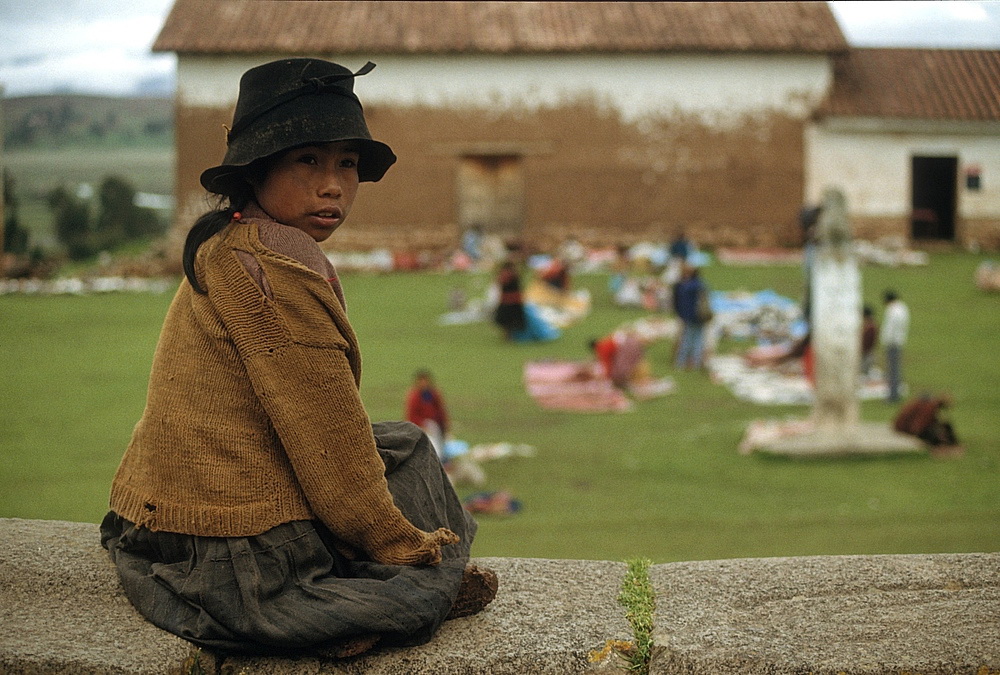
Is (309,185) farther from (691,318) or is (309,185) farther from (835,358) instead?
(691,318)

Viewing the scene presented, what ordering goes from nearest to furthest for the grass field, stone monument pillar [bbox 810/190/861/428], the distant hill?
the grass field, stone monument pillar [bbox 810/190/861/428], the distant hill

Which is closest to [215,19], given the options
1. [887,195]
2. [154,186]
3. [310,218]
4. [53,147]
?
[154,186]

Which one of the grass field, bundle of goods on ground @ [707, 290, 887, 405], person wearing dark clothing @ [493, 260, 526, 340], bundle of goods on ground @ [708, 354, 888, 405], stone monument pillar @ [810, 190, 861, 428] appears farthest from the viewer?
person wearing dark clothing @ [493, 260, 526, 340]

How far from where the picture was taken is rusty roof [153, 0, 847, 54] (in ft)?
77.8

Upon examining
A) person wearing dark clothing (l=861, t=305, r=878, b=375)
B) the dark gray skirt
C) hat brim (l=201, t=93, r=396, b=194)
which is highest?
hat brim (l=201, t=93, r=396, b=194)

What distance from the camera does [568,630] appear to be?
8.20 feet

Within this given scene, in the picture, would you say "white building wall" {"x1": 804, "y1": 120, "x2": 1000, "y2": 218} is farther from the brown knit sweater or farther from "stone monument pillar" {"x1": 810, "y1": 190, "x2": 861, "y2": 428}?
the brown knit sweater

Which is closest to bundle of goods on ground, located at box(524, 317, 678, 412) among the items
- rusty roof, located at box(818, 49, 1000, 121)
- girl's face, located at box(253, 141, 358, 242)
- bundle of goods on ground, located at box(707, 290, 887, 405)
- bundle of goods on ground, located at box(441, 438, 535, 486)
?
bundle of goods on ground, located at box(707, 290, 887, 405)

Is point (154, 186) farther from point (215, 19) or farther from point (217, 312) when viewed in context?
point (217, 312)

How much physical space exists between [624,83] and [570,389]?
13.0 metres

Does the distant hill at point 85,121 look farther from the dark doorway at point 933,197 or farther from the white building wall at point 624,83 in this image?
the dark doorway at point 933,197

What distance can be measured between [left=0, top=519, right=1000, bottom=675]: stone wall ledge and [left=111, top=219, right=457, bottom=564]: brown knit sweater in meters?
0.25

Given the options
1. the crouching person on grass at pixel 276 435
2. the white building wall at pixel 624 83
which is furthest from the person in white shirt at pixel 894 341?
the white building wall at pixel 624 83

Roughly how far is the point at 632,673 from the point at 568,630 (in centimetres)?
17
